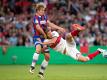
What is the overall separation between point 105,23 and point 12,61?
628 centimetres

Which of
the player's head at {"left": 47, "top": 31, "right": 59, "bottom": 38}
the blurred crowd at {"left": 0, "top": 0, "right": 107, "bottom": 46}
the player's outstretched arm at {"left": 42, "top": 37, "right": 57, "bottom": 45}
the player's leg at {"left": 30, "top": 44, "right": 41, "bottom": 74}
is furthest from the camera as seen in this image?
the blurred crowd at {"left": 0, "top": 0, "right": 107, "bottom": 46}

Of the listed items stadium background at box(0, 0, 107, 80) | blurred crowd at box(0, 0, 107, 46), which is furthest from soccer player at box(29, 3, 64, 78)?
blurred crowd at box(0, 0, 107, 46)

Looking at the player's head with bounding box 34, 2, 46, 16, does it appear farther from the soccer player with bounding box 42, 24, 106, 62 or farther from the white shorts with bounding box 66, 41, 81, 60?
the white shorts with bounding box 66, 41, 81, 60

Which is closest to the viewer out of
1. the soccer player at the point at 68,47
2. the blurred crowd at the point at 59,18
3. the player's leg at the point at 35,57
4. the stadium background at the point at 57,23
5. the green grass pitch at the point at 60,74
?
the soccer player at the point at 68,47

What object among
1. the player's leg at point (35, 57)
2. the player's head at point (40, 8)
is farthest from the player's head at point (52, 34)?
the player's head at point (40, 8)

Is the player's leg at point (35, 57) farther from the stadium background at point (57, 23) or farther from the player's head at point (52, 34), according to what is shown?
the stadium background at point (57, 23)

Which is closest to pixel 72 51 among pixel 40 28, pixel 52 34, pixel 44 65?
pixel 52 34

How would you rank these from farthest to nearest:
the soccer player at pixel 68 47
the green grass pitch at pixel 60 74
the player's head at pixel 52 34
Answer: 1. the green grass pitch at pixel 60 74
2. the player's head at pixel 52 34
3. the soccer player at pixel 68 47

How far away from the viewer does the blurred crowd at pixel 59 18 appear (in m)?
27.0

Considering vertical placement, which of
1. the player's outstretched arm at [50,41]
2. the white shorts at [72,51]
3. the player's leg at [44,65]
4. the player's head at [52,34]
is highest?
the player's head at [52,34]

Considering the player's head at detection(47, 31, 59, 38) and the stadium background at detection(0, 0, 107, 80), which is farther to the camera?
the stadium background at detection(0, 0, 107, 80)

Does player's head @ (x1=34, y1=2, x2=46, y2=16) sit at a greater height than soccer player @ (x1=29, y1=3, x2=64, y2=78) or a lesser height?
greater

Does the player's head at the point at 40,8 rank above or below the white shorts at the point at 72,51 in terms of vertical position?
above

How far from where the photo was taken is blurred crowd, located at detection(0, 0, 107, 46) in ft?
88.6
